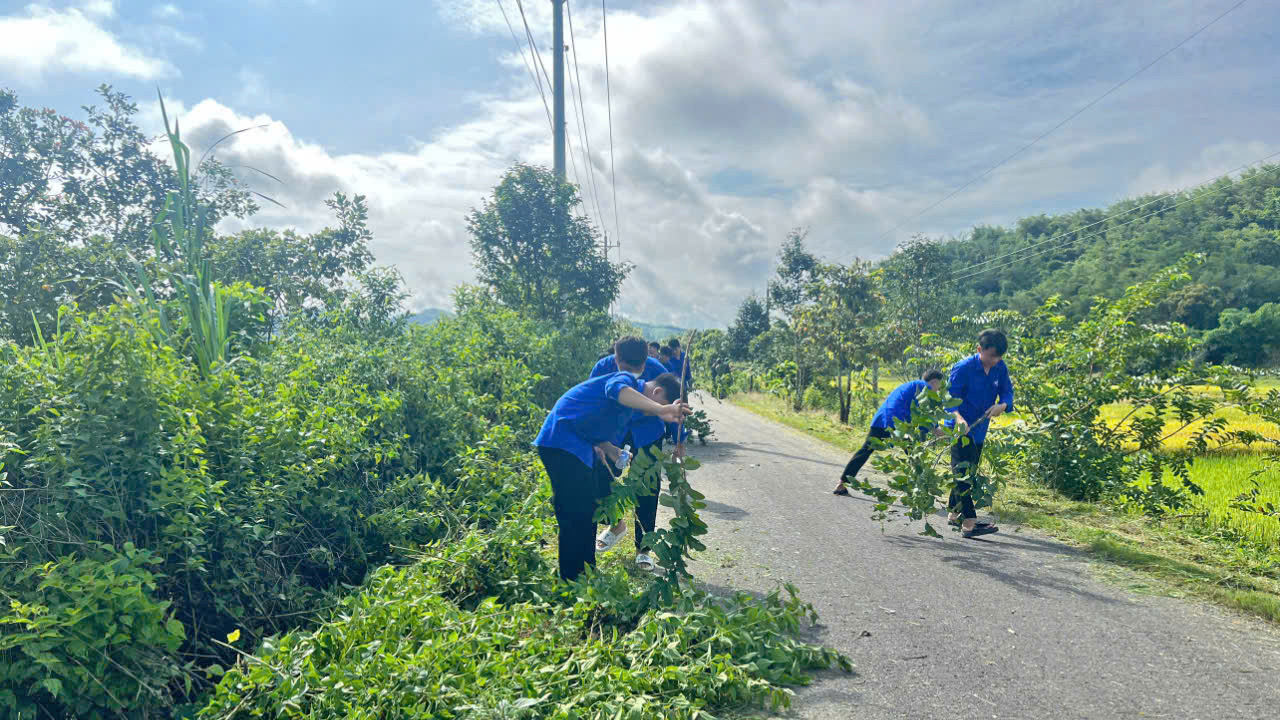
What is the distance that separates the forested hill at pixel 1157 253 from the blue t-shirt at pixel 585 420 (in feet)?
150

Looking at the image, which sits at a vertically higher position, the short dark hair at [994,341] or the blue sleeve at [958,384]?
the short dark hair at [994,341]

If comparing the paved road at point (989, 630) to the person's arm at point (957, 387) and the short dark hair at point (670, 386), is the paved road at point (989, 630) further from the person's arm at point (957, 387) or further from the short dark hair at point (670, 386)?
the short dark hair at point (670, 386)

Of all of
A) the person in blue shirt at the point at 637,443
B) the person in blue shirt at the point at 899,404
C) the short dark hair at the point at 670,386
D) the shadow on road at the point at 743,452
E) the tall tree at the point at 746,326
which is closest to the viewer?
the person in blue shirt at the point at 637,443

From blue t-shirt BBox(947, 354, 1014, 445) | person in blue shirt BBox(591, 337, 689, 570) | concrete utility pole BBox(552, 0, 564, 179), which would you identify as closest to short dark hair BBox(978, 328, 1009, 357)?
blue t-shirt BBox(947, 354, 1014, 445)

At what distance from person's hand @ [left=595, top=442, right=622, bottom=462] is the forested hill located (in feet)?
150

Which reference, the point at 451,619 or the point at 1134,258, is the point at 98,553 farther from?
the point at 1134,258

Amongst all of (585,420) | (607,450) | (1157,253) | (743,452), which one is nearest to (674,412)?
(585,420)

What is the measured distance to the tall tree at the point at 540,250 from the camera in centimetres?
1798

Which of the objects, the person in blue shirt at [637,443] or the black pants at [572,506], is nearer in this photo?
the black pants at [572,506]

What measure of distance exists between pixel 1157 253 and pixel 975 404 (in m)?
65.6

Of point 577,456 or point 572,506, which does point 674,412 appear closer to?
point 577,456

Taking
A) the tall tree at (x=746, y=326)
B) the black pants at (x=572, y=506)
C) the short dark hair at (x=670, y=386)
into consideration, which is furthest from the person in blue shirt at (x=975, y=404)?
the tall tree at (x=746, y=326)

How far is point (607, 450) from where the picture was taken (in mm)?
4734

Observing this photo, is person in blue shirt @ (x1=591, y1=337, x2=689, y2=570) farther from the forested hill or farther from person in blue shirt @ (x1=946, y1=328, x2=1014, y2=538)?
the forested hill
